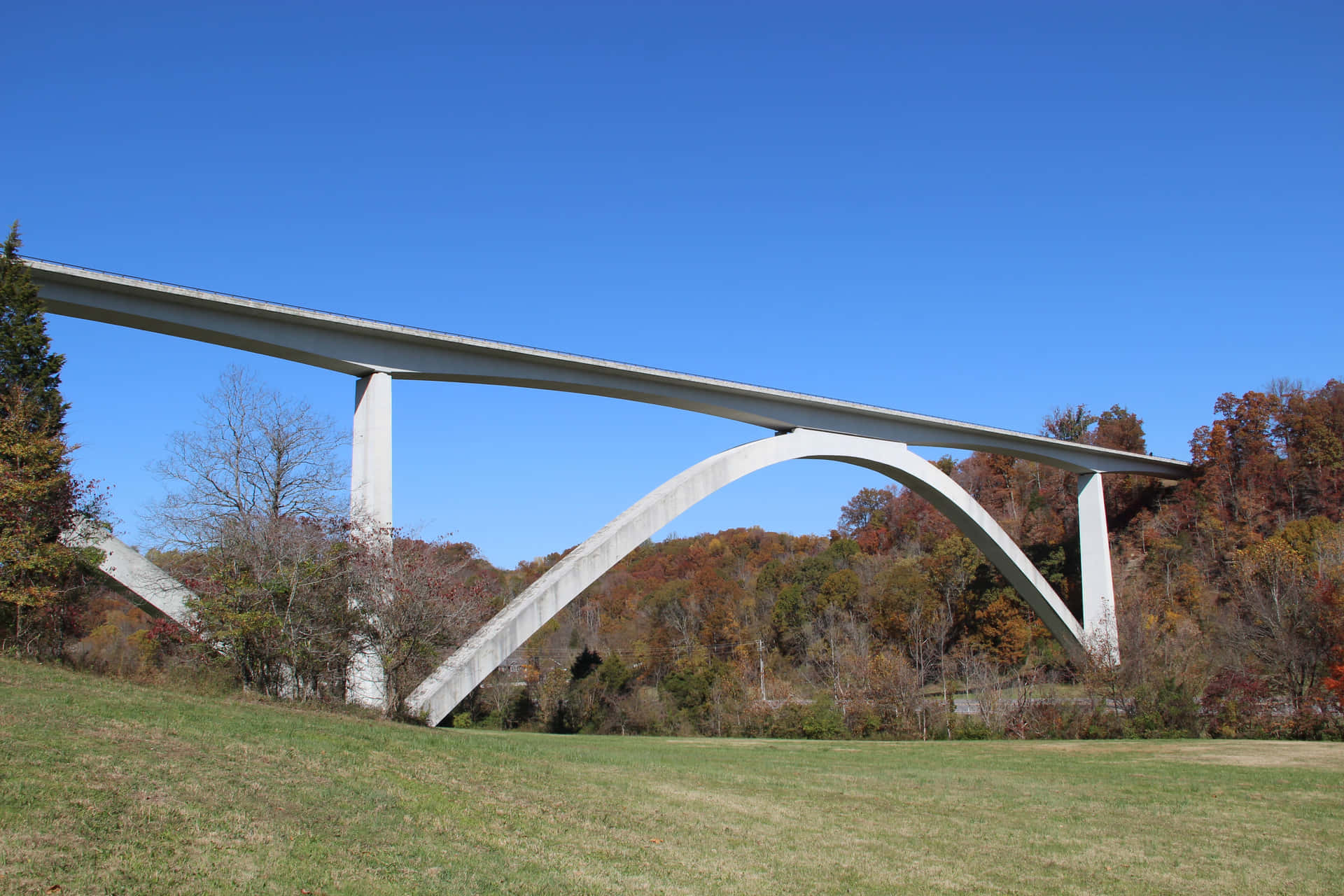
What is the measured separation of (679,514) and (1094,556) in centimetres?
2078

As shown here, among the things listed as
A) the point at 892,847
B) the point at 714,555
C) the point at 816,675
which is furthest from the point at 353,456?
the point at 714,555

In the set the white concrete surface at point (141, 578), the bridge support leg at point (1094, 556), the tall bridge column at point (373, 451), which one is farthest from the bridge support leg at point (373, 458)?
the bridge support leg at point (1094, 556)

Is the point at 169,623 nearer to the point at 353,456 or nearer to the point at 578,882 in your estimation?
the point at 353,456

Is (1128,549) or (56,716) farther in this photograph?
(1128,549)

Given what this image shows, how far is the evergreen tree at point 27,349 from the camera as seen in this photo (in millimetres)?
16094

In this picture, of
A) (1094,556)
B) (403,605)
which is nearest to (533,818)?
(403,605)

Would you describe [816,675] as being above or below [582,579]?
below

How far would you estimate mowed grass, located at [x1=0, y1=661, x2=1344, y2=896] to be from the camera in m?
6.02

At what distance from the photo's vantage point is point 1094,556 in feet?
125

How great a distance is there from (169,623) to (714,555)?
56.4 m

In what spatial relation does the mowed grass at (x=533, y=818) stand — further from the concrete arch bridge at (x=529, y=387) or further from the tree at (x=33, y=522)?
the concrete arch bridge at (x=529, y=387)

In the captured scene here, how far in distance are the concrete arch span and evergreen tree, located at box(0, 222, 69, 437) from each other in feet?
27.4

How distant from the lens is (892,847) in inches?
338

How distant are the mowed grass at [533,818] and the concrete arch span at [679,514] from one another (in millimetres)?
6299
